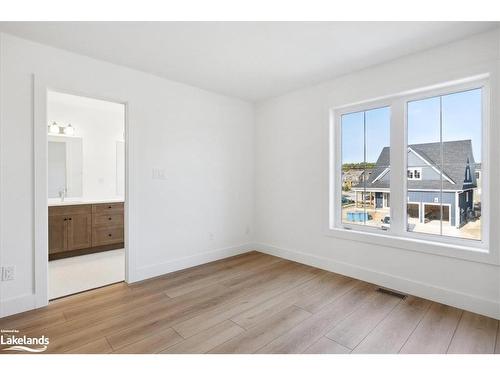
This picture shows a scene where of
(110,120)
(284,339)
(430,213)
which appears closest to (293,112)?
(430,213)

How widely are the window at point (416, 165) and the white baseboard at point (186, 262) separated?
166 centimetres

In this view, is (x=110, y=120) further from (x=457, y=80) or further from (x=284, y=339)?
(x=457, y=80)

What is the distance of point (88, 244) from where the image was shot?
13.6ft

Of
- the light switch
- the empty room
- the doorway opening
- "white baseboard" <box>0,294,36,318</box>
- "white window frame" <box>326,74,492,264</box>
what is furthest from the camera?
the doorway opening

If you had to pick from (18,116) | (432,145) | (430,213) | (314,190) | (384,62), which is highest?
(384,62)

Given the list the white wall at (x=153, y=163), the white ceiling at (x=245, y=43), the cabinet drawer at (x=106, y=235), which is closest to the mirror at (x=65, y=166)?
the cabinet drawer at (x=106, y=235)

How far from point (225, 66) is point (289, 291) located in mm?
2677

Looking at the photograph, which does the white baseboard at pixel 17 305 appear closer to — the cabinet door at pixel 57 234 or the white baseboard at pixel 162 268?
the white baseboard at pixel 162 268

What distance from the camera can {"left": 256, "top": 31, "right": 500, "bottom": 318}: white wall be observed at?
7.57 ft

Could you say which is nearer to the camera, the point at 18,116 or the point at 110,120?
the point at 18,116

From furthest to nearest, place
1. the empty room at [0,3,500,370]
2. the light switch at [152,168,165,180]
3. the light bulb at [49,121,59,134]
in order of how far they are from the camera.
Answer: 1. the light bulb at [49,121,59,134]
2. the light switch at [152,168,165,180]
3. the empty room at [0,3,500,370]

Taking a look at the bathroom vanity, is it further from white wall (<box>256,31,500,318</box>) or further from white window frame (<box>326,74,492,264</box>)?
white window frame (<box>326,74,492,264</box>)

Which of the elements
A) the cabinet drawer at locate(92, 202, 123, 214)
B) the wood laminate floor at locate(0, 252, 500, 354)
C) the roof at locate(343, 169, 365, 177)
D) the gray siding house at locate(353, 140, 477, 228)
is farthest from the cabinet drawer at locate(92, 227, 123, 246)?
the gray siding house at locate(353, 140, 477, 228)

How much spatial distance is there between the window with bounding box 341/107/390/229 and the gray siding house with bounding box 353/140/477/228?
62 millimetres
